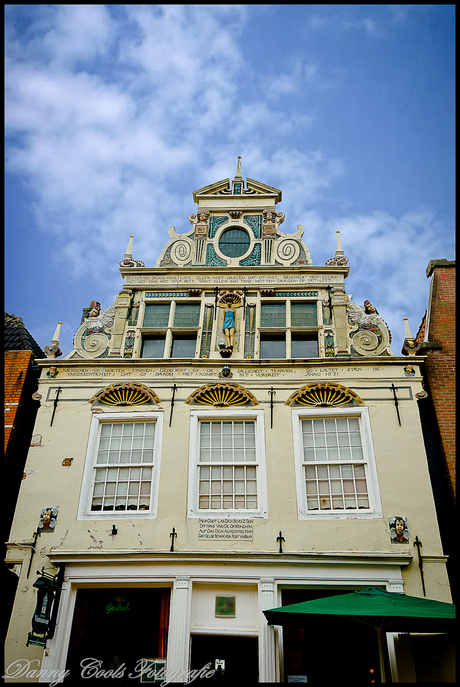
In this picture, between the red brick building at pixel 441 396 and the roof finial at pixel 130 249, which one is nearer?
the red brick building at pixel 441 396

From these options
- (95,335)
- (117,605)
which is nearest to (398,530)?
(117,605)

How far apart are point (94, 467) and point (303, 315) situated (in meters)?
6.21

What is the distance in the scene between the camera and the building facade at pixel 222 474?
34.9 ft

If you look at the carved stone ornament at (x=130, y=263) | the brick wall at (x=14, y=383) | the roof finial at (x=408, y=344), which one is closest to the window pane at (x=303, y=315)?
the roof finial at (x=408, y=344)

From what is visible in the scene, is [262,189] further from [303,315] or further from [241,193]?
[303,315]

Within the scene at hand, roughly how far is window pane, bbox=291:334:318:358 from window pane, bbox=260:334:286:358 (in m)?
0.25

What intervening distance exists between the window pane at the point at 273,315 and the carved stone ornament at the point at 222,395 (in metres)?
2.00

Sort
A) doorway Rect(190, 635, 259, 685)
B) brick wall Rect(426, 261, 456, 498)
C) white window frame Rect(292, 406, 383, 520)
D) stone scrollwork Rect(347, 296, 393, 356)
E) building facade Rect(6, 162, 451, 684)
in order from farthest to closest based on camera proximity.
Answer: stone scrollwork Rect(347, 296, 393, 356), brick wall Rect(426, 261, 456, 498), white window frame Rect(292, 406, 383, 520), building facade Rect(6, 162, 451, 684), doorway Rect(190, 635, 259, 685)

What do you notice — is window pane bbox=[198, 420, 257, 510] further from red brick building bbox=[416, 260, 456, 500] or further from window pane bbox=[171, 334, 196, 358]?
red brick building bbox=[416, 260, 456, 500]

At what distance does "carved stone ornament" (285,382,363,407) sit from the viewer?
494 inches

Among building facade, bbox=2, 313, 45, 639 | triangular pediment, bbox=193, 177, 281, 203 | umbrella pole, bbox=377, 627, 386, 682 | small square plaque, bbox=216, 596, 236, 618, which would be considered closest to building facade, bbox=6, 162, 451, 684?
small square plaque, bbox=216, 596, 236, 618

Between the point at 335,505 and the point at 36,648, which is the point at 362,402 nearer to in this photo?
the point at 335,505

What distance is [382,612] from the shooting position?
27.5 ft

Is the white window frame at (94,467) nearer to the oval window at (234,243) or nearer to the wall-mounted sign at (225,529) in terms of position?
the wall-mounted sign at (225,529)
